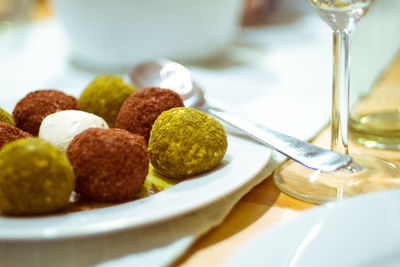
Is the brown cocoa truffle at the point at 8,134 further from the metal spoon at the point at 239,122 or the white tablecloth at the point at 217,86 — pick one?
the metal spoon at the point at 239,122

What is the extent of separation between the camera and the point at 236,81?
1.08m

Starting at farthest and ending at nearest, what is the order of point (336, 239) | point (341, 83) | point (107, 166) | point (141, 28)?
point (141, 28)
point (341, 83)
point (107, 166)
point (336, 239)

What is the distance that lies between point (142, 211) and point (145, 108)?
0.69ft

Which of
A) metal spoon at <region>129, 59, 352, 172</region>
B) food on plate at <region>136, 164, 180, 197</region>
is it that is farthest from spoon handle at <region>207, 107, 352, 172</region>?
food on plate at <region>136, 164, 180, 197</region>

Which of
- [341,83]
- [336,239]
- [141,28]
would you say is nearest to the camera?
[336,239]

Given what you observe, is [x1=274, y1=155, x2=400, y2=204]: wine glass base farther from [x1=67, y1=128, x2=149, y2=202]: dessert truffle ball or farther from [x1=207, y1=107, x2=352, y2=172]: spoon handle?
[x1=67, y1=128, x2=149, y2=202]: dessert truffle ball

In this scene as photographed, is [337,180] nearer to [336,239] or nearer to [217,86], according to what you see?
[336,239]

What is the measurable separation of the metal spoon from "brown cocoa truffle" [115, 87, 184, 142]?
90mm

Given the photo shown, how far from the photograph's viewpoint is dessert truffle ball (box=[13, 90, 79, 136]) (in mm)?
650

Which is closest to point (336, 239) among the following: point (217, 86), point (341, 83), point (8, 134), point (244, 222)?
point (244, 222)

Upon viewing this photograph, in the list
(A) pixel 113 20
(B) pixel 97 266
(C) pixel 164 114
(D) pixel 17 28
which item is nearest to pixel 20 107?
(C) pixel 164 114

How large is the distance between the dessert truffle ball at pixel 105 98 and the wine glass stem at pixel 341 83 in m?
0.28

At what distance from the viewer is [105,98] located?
70cm

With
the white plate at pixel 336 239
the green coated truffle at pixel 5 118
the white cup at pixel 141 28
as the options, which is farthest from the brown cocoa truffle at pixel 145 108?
the white cup at pixel 141 28
